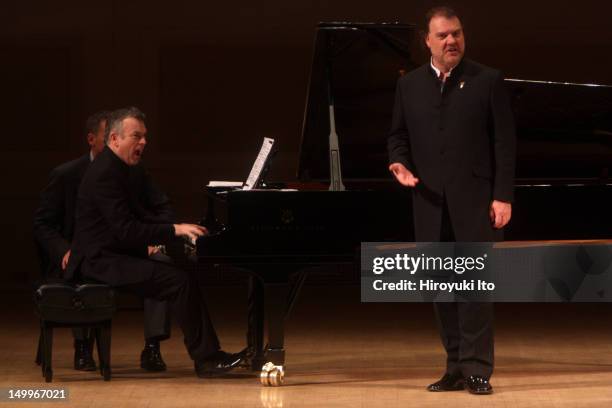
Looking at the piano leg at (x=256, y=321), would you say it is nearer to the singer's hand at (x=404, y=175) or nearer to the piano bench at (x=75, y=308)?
the piano bench at (x=75, y=308)

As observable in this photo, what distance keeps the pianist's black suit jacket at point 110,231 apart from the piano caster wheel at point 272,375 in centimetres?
64

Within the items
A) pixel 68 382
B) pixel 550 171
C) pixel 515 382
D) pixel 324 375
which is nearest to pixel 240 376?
pixel 324 375

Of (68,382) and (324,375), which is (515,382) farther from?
(68,382)

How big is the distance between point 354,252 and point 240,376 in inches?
29.2

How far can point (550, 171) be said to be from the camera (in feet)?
19.1

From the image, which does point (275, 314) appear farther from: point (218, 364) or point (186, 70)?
point (186, 70)

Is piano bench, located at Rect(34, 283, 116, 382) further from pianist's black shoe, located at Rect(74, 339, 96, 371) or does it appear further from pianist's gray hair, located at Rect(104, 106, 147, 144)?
pianist's gray hair, located at Rect(104, 106, 147, 144)

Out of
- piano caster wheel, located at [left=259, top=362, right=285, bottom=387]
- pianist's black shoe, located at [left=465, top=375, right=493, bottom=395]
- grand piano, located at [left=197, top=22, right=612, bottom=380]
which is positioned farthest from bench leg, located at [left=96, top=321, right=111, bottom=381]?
pianist's black shoe, located at [left=465, top=375, right=493, bottom=395]

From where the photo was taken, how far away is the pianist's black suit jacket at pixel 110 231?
498 cm

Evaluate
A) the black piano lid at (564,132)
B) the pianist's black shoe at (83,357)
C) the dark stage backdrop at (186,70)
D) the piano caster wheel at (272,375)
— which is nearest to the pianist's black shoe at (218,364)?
the piano caster wheel at (272,375)

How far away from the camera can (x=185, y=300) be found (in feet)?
16.4

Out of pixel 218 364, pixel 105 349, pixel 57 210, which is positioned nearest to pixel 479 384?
pixel 218 364

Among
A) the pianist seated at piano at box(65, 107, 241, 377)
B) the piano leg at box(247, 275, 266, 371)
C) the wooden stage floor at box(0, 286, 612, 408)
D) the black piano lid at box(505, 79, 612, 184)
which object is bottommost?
the wooden stage floor at box(0, 286, 612, 408)

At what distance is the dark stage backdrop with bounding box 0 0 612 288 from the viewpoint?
27.9 feet
